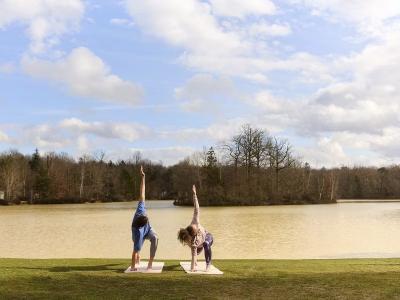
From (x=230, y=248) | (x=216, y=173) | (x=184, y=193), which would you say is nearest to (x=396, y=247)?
(x=230, y=248)

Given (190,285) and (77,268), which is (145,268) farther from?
(190,285)

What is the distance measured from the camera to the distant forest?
7162 cm

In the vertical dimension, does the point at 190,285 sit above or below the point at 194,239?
below

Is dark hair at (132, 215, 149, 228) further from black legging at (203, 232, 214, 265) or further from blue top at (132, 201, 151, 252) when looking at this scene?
black legging at (203, 232, 214, 265)

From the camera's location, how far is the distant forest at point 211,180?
71.6 meters

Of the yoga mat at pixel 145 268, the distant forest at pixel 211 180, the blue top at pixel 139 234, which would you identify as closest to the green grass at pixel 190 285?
the yoga mat at pixel 145 268

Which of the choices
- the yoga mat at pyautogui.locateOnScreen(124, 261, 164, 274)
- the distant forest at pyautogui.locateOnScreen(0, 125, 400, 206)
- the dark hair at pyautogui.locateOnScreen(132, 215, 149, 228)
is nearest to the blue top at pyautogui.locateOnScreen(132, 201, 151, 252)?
the dark hair at pyautogui.locateOnScreen(132, 215, 149, 228)

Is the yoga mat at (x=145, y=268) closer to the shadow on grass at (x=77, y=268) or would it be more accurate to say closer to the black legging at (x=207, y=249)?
the shadow on grass at (x=77, y=268)

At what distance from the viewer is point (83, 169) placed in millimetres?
95062

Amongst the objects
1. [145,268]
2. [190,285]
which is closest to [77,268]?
[145,268]

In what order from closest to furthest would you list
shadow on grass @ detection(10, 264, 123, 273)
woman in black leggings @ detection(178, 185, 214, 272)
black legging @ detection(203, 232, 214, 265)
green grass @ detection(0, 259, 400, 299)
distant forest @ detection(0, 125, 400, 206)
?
1. green grass @ detection(0, 259, 400, 299)
2. shadow on grass @ detection(10, 264, 123, 273)
3. woman in black leggings @ detection(178, 185, 214, 272)
4. black legging @ detection(203, 232, 214, 265)
5. distant forest @ detection(0, 125, 400, 206)

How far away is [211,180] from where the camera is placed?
72688mm

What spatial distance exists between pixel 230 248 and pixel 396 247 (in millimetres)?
6025

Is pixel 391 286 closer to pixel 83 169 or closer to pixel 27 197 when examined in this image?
pixel 27 197
